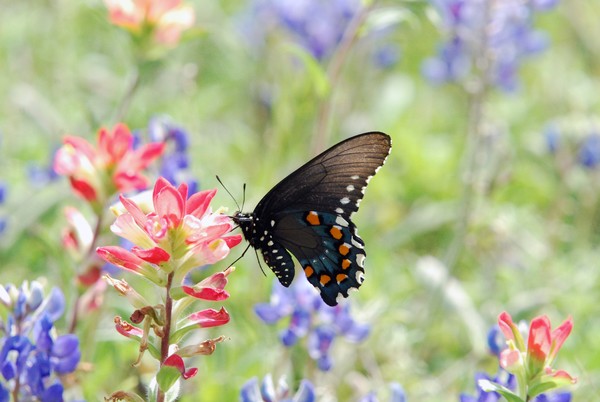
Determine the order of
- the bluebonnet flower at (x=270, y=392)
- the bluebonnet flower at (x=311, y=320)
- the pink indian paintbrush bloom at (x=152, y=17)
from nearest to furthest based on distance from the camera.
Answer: the bluebonnet flower at (x=270, y=392) < the bluebonnet flower at (x=311, y=320) < the pink indian paintbrush bloom at (x=152, y=17)

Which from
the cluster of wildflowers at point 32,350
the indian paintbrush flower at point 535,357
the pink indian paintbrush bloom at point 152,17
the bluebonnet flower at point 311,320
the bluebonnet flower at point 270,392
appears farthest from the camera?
the pink indian paintbrush bloom at point 152,17

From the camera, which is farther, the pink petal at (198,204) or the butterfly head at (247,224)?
the butterfly head at (247,224)

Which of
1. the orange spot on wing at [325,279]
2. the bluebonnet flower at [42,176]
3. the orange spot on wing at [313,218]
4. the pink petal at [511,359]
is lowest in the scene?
the pink petal at [511,359]

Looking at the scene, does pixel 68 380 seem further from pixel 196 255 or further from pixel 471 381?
pixel 471 381

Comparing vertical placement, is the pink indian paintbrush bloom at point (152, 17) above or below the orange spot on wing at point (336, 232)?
above

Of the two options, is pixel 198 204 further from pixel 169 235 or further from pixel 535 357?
pixel 535 357

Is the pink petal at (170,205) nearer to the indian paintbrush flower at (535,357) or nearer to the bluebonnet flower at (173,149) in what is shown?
the indian paintbrush flower at (535,357)

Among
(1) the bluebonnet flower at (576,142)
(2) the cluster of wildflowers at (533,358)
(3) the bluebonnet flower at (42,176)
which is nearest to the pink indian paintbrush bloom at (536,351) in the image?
(2) the cluster of wildflowers at (533,358)
